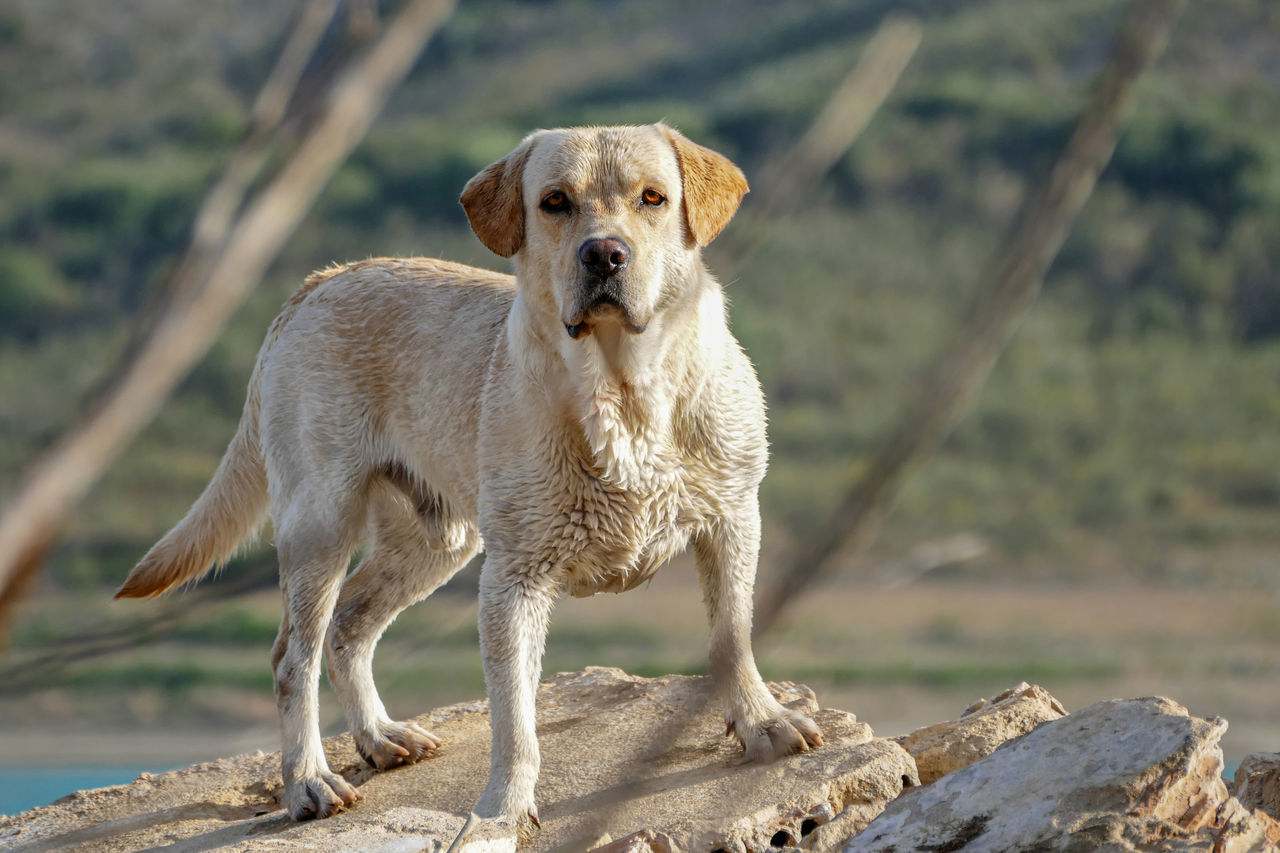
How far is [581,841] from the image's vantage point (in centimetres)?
141

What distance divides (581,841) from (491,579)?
2742 millimetres

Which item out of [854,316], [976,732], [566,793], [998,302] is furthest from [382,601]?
[854,316]

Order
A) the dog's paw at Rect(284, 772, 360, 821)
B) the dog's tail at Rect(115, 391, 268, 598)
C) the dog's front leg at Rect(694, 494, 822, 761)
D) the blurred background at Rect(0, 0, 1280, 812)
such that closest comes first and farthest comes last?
the dog's front leg at Rect(694, 494, 822, 761) → the dog's paw at Rect(284, 772, 360, 821) → the dog's tail at Rect(115, 391, 268, 598) → the blurred background at Rect(0, 0, 1280, 812)

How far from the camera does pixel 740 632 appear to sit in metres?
4.33

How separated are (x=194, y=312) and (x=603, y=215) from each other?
122 inches

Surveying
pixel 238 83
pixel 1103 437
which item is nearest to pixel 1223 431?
pixel 1103 437

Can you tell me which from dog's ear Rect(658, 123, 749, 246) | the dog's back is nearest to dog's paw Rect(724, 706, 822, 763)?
the dog's back

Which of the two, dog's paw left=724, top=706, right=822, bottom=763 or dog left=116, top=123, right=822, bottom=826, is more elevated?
dog left=116, top=123, right=822, bottom=826

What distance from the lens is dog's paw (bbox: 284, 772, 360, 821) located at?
14.9 feet

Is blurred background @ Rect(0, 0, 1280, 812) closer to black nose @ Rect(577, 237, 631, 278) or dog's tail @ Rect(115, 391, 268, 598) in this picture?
dog's tail @ Rect(115, 391, 268, 598)

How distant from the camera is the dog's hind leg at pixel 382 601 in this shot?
4.95m

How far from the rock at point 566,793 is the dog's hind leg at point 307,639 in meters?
0.11

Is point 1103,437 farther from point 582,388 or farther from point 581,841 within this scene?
point 581,841

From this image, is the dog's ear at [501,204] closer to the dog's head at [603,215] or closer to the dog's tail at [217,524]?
the dog's head at [603,215]
